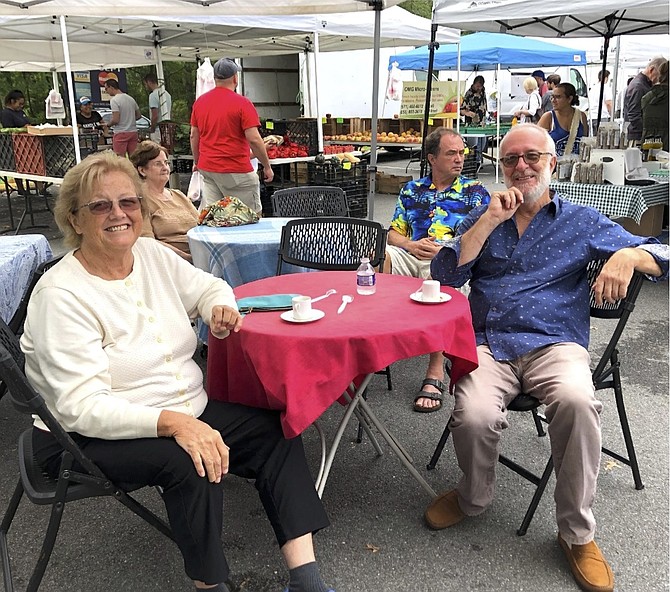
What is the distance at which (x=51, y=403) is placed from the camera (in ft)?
6.19

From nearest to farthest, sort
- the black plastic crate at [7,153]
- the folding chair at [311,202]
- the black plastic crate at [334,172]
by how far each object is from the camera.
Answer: the folding chair at [311,202]
the black plastic crate at [7,153]
the black plastic crate at [334,172]

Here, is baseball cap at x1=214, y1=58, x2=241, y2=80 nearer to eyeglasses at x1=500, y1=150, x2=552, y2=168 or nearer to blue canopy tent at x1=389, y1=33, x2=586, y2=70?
eyeglasses at x1=500, y1=150, x2=552, y2=168

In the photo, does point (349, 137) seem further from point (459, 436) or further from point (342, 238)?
point (459, 436)

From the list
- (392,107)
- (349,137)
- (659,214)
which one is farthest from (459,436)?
(392,107)

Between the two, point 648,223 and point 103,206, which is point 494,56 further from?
point 103,206

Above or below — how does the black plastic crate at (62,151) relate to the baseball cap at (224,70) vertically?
below

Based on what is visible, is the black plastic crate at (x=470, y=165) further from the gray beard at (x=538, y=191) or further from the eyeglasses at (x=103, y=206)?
the eyeglasses at (x=103, y=206)

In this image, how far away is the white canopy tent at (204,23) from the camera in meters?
5.09

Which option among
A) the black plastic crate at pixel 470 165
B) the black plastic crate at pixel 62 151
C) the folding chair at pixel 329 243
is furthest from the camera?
the black plastic crate at pixel 470 165

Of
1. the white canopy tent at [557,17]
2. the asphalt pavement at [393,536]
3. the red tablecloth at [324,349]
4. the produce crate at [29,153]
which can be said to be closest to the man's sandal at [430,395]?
the asphalt pavement at [393,536]

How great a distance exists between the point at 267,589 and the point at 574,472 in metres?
1.12

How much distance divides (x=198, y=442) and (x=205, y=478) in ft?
0.34

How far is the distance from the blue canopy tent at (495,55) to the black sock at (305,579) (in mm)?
13455

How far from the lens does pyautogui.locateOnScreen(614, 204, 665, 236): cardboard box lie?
6129mm
